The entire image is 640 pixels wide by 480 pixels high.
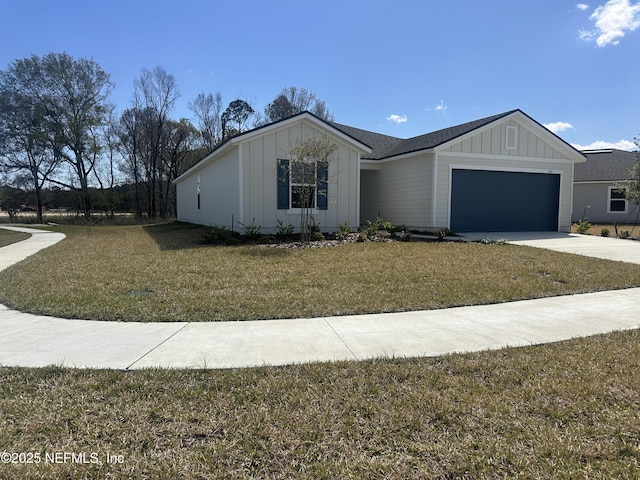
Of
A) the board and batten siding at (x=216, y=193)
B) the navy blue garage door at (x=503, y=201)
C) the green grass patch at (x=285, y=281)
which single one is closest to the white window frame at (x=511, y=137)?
the navy blue garage door at (x=503, y=201)

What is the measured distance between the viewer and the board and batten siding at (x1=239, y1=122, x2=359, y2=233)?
41.8ft

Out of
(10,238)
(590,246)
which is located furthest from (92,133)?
(590,246)

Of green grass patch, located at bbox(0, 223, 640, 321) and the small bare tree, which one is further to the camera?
the small bare tree

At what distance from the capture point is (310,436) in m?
2.37

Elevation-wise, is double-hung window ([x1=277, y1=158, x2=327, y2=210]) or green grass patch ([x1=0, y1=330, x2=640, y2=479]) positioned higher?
double-hung window ([x1=277, y1=158, x2=327, y2=210])

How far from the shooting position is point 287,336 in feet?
13.3

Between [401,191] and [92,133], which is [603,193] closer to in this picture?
[401,191]

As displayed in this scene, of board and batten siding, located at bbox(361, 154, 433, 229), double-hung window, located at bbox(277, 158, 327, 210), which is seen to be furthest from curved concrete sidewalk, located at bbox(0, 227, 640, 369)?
board and batten siding, located at bbox(361, 154, 433, 229)

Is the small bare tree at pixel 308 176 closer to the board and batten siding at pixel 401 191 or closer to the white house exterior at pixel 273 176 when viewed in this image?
the white house exterior at pixel 273 176

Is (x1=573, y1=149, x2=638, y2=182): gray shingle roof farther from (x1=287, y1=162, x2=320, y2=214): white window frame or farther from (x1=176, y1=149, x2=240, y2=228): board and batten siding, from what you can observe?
(x1=176, y1=149, x2=240, y2=228): board and batten siding

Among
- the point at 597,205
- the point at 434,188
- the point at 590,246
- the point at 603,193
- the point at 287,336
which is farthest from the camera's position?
the point at 597,205

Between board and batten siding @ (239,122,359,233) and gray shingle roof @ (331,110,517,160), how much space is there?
142 cm

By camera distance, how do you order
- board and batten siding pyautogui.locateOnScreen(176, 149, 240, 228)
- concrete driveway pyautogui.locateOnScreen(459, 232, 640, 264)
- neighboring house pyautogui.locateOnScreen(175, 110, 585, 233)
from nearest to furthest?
concrete driveway pyautogui.locateOnScreen(459, 232, 640, 264) < neighboring house pyautogui.locateOnScreen(175, 110, 585, 233) < board and batten siding pyautogui.locateOnScreen(176, 149, 240, 228)

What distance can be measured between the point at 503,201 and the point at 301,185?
27.8 ft
